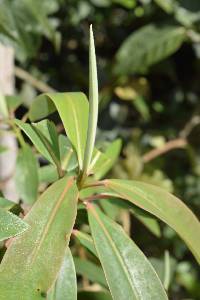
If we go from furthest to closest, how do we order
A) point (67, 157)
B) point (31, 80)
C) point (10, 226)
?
point (31, 80) < point (67, 157) < point (10, 226)

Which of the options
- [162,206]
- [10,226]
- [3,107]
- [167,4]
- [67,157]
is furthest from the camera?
[167,4]

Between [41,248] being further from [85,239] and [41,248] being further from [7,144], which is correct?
[7,144]

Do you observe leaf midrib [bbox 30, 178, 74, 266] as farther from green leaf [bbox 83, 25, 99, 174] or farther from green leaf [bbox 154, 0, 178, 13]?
green leaf [bbox 154, 0, 178, 13]

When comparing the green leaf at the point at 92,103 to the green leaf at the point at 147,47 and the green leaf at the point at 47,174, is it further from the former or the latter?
the green leaf at the point at 147,47

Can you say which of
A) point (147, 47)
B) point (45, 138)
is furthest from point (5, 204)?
point (147, 47)

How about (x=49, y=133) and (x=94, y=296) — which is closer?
(x=49, y=133)

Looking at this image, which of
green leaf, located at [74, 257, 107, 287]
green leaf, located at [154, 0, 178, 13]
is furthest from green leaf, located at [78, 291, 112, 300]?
green leaf, located at [154, 0, 178, 13]
